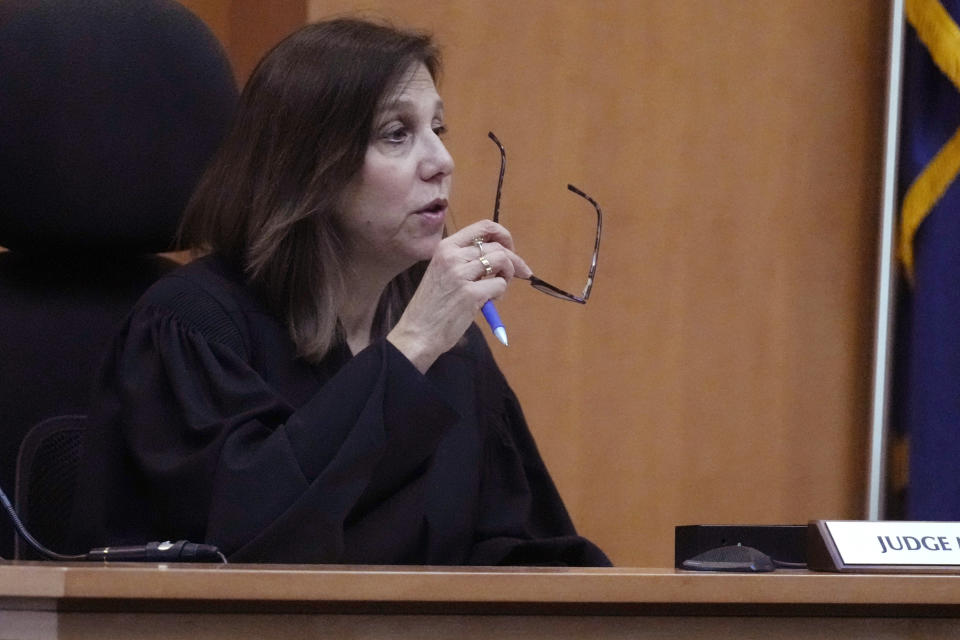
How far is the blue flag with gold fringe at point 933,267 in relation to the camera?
7.43 feet

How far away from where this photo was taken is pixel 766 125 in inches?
94.8

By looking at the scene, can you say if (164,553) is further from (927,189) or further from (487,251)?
(927,189)

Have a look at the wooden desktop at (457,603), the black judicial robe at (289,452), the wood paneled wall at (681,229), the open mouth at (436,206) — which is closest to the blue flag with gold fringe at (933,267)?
the wood paneled wall at (681,229)

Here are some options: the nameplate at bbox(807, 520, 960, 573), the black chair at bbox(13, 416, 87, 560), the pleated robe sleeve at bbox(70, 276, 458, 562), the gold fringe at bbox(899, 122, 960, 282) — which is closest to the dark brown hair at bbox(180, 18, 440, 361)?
the pleated robe sleeve at bbox(70, 276, 458, 562)

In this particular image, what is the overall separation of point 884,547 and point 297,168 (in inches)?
34.9

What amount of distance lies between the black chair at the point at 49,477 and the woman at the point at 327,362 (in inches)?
2.9

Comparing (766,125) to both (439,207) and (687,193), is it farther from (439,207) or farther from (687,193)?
(439,207)

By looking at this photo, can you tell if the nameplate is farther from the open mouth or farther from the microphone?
the open mouth

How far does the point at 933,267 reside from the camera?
2.28 m

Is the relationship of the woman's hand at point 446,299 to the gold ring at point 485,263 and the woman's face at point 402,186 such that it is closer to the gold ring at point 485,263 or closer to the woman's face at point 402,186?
the gold ring at point 485,263

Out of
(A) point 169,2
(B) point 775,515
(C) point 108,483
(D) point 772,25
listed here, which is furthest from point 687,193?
(C) point 108,483

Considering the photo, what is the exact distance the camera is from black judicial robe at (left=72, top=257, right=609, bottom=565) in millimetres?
1267

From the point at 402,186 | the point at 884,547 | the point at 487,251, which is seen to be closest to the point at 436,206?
the point at 402,186

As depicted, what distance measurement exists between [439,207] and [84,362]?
1.45 ft
